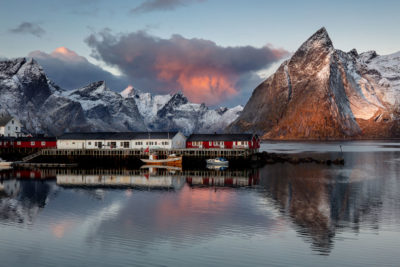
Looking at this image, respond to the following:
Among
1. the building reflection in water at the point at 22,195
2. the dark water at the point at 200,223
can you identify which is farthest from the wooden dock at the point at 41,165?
the dark water at the point at 200,223

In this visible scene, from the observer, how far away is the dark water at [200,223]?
1164 inches

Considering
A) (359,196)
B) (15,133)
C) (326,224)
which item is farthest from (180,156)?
(15,133)

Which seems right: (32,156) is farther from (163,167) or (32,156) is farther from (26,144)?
(163,167)

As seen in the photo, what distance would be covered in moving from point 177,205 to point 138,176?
31889mm

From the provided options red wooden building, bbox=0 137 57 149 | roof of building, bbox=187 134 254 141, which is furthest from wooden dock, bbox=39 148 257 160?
red wooden building, bbox=0 137 57 149

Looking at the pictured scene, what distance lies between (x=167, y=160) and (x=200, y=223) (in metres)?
63.0

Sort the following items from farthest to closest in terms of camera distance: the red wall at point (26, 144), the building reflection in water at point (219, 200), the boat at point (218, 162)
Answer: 1. the red wall at point (26, 144)
2. the boat at point (218, 162)
3. the building reflection in water at point (219, 200)

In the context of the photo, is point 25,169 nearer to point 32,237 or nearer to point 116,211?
point 116,211

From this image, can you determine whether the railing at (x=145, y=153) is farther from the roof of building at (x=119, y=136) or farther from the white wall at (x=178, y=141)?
the roof of building at (x=119, y=136)

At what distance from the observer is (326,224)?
3866 cm

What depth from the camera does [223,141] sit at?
380 feet

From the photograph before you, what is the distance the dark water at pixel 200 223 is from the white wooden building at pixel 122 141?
42.1 meters

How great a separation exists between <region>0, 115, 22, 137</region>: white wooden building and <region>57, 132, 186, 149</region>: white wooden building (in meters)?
34.1

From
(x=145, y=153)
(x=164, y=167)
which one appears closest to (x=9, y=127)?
(x=145, y=153)
